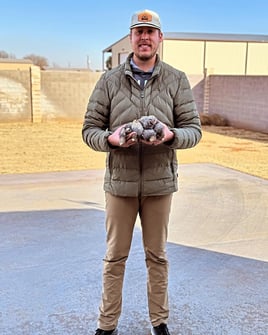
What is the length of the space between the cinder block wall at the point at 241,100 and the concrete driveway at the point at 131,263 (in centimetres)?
789

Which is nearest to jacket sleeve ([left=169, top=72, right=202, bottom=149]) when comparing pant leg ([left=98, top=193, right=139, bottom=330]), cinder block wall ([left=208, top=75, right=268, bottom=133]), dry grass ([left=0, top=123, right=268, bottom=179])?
pant leg ([left=98, top=193, right=139, bottom=330])

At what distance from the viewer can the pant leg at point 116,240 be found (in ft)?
6.75

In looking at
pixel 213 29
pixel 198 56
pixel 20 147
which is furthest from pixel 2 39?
pixel 20 147

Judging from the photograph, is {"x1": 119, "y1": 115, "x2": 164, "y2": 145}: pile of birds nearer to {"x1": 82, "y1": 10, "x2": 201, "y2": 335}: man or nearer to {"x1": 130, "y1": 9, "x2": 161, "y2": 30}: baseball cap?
{"x1": 82, "y1": 10, "x2": 201, "y2": 335}: man

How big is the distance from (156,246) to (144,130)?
60 cm

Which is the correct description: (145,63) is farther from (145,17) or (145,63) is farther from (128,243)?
(128,243)

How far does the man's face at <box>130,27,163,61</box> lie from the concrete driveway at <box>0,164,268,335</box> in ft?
4.47

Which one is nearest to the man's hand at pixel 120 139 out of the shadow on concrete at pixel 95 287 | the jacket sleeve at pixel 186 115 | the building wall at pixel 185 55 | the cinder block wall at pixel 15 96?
the jacket sleeve at pixel 186 115

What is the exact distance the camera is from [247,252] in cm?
343

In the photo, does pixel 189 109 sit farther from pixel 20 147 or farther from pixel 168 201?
pixel 20 147

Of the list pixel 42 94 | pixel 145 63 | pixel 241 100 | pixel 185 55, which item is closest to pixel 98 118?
pixel 145 63

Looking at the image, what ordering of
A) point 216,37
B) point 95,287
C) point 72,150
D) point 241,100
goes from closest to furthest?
point 95,287
point 72,150
point 241,100
point 216,37

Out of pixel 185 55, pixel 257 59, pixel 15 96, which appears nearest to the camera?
pixel 15 96

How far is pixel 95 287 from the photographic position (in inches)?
109
